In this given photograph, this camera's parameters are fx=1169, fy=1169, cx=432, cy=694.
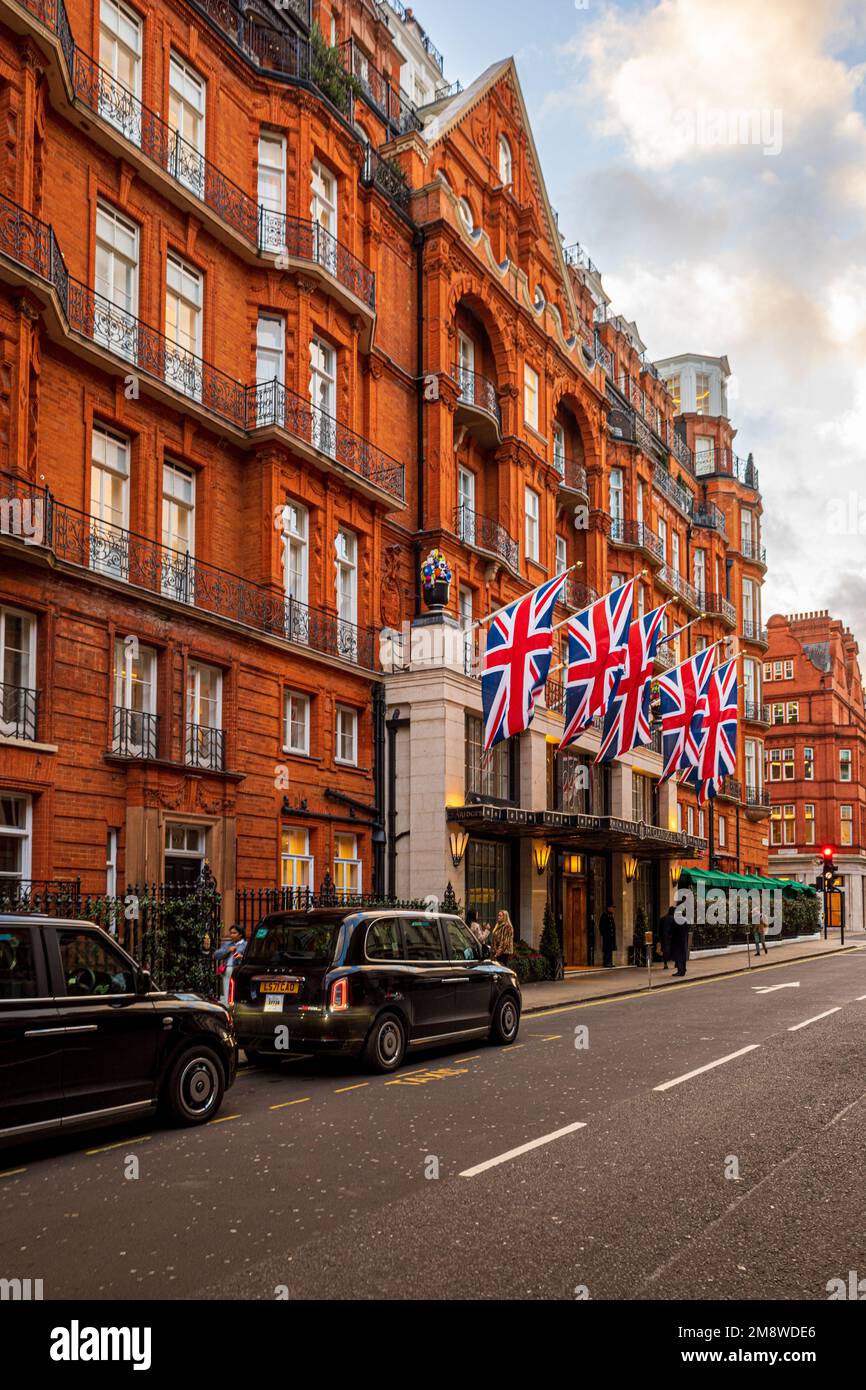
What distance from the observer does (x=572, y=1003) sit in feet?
71.5

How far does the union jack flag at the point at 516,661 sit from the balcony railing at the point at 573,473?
50.1 ft

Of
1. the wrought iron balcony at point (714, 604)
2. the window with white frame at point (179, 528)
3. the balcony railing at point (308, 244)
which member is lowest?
the window with white frame at point (179, 528)

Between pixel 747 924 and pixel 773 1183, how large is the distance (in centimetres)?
3974

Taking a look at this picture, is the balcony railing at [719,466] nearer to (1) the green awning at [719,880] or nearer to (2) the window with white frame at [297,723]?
(1) the green awning at [719,880]

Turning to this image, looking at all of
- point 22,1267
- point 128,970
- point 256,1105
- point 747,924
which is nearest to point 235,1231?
point 22,1267

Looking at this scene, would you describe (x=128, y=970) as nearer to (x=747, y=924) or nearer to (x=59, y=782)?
(x=59, y=782)

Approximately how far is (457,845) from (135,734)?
30.1ft

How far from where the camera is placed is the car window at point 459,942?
1473 cm

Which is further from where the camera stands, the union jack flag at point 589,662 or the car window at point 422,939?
the union jack flag at point 589,662

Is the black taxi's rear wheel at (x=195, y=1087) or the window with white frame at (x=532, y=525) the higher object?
the window with white frame at (x=532, y=525)

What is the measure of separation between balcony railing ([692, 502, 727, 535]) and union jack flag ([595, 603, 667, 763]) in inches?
1136

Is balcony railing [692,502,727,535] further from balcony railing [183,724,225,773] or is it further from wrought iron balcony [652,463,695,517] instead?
balcony railing [183,724,225,773]

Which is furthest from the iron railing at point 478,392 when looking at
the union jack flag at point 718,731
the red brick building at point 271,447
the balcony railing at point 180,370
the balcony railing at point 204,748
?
the balcony railing at point 204,748

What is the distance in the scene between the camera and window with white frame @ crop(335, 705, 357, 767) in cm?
2514
